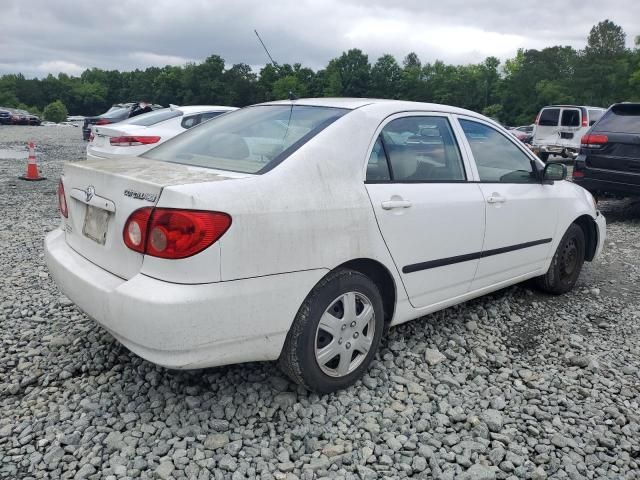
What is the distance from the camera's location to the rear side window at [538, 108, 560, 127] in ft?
59.6

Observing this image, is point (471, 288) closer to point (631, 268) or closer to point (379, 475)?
point (379, 475)

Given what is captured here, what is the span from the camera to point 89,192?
284cm

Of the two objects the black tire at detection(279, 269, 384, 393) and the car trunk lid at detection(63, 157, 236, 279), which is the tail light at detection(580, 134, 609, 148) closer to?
the black tire at detection(279, 269, 384, 393)

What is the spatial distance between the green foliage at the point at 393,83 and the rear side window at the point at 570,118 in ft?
139

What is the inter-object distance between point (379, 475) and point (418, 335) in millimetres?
1478

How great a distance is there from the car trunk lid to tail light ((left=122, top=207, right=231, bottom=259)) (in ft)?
0.28

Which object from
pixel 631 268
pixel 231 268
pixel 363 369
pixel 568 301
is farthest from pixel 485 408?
pixel 631 268

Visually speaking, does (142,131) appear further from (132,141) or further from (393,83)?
(393,83)

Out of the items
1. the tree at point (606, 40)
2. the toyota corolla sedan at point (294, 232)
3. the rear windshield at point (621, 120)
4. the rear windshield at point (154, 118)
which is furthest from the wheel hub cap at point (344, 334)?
the tree at point (606, 40)

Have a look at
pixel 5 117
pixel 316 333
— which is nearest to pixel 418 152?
pixel 316 333

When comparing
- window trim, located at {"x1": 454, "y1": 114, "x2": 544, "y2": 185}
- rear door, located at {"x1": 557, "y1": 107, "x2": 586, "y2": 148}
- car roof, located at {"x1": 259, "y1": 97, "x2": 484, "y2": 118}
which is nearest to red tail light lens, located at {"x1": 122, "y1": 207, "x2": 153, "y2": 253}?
car roof, located at {"x1": 259, "y1": 97, "x2": 484, "y2": 118}

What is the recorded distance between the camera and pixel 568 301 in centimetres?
465

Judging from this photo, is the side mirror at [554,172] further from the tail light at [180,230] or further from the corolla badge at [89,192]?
the corolla badge at [89,192]

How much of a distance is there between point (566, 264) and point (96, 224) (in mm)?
3748
